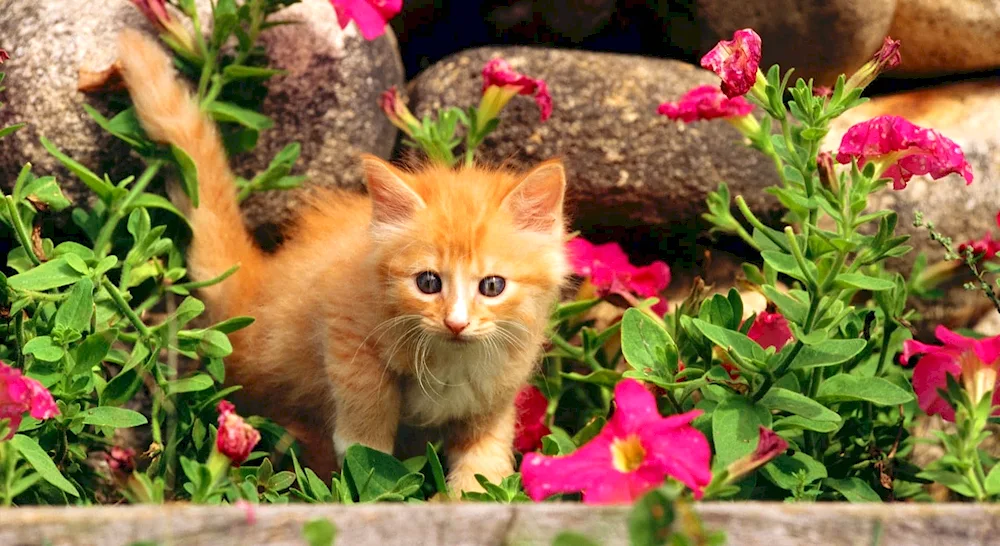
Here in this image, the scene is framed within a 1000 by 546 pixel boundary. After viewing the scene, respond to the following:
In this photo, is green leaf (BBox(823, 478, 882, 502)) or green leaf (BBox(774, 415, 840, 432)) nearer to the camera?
green leaf (BBox(774, 415, 840, 432))

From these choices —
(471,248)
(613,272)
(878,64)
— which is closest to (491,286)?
(471,248)

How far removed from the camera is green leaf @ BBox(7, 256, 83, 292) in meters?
1.88

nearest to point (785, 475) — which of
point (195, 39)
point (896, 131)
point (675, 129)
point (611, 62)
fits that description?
point (896, 131)

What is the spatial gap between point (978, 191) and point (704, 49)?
30.4 inches

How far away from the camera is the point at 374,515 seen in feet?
3.93

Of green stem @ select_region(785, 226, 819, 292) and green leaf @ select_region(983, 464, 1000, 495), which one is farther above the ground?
green stem @ select_region(785, 226, 819, 292)

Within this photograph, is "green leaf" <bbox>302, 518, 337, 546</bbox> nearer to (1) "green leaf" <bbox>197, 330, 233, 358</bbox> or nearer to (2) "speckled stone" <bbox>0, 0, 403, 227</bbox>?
(1) "green leaf" <bbox>197, 330, 233, 358</bbox>

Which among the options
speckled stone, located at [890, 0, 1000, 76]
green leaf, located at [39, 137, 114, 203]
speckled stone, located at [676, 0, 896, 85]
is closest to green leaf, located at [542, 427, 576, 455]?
green leaf, located at [39, 137, 114, 203]

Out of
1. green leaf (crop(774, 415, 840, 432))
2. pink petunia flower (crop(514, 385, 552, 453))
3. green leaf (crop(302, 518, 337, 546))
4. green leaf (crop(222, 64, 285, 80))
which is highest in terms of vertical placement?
green leaf (crop(222, 64, 285, 80))

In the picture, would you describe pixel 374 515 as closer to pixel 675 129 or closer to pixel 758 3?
pixel 675 129

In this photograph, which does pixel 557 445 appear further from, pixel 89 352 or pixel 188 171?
pixel 188 171

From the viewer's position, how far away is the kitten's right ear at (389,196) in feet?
6.74

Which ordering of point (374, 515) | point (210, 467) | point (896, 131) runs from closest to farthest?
point (374, 515) → point (210, 467) → point (896, 131)

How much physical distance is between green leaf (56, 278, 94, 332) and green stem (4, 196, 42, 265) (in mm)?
195
